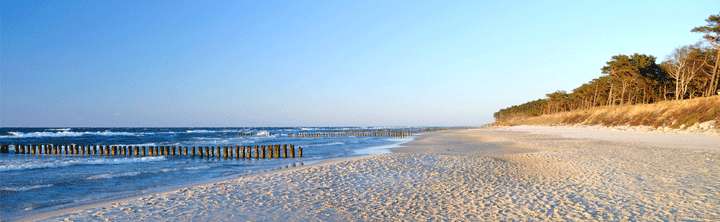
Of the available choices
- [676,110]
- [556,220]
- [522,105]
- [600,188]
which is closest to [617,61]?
[676,110]

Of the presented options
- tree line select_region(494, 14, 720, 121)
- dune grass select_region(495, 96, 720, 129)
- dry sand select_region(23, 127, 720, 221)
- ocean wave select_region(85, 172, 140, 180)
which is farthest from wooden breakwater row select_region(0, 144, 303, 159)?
tree line select_region(494, 14, 720, 121)

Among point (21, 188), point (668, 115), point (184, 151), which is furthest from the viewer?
point (668, 115)

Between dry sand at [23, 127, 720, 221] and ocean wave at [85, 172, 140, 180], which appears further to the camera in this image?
ocean wave at [85, 172, 140, 180]

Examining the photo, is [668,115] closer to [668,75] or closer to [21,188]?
[668,75]

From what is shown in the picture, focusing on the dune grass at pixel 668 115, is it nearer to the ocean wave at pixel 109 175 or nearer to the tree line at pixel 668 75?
the tree line at pixel 668 75

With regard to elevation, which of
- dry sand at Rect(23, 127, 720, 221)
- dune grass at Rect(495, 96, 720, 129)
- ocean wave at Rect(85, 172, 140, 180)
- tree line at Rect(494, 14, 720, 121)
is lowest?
ocean wave at Rect(85, 172, 140, 180)

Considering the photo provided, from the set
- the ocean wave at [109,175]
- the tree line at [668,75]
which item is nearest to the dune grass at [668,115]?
the tree line at [668,75]

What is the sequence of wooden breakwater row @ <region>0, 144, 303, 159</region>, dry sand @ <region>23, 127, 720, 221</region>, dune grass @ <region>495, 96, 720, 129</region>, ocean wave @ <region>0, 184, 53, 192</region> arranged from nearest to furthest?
1. dry sand @ <region>23, 127, 720, 221</region>
2. ocean wave @ <region>0, 184, 53, 192</region>
3. wooden breakwater row @ <region>0, 144, 303, 159</region>
4. dune grass @ <region>495, 96, 720, 129</region>

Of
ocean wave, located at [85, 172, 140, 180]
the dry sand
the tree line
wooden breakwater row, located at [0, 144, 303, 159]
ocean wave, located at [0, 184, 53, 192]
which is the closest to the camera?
the dry sand

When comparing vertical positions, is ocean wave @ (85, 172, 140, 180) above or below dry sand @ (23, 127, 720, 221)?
below

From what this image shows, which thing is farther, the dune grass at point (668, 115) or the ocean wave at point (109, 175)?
the dune grass at point (668, 115)

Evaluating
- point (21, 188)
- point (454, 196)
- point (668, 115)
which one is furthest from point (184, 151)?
point (668, 115)

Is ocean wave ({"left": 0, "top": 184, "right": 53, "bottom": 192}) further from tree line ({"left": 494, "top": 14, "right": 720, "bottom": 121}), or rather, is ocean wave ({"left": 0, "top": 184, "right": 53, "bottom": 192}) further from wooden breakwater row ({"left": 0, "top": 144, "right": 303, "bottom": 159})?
Answer: tree line ({"left": 494, "top": 14, "right": 720, "bottom": 121})

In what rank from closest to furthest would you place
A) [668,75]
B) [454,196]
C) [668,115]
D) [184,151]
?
[454,196], [184,151], [668,115], [668,75]
